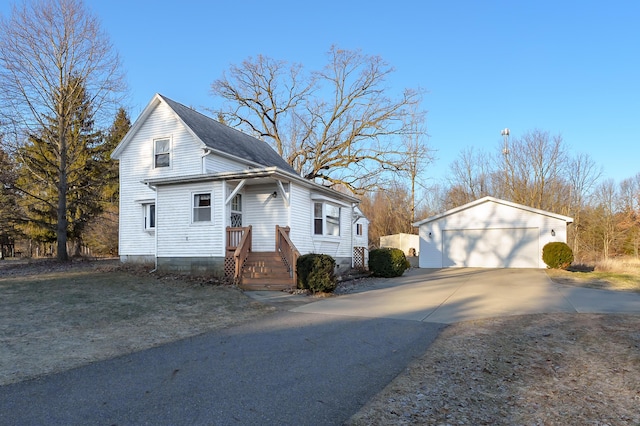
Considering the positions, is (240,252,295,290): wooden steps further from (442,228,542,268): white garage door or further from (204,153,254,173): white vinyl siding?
(442,228,542,268): white garage door

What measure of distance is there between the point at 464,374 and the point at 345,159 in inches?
1052

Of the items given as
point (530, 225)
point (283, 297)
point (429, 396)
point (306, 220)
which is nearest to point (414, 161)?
point (530, 225)

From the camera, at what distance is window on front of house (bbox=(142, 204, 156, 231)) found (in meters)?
18.3

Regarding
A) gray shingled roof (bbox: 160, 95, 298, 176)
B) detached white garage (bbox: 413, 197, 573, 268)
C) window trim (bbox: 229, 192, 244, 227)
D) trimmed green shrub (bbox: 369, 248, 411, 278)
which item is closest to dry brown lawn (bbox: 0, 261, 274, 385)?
window trim (bbox: 229, 192, 244, 227)

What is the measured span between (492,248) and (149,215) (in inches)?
712

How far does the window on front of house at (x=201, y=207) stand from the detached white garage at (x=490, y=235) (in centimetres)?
1445

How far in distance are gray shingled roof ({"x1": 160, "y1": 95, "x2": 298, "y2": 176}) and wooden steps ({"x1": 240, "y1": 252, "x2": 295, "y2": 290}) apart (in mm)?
5382

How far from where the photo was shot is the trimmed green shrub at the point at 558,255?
21.4 metres

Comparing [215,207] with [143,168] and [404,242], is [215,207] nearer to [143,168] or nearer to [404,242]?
[143,168]

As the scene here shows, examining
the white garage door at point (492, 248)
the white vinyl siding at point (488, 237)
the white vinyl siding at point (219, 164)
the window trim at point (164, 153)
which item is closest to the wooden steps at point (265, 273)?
the white vinyl siding at point (219, 164)

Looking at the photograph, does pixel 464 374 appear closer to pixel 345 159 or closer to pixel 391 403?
pixel 391 403

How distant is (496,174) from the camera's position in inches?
1578

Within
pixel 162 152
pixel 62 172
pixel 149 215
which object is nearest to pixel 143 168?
pixel 162 152

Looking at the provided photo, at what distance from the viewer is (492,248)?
24.5 meters
